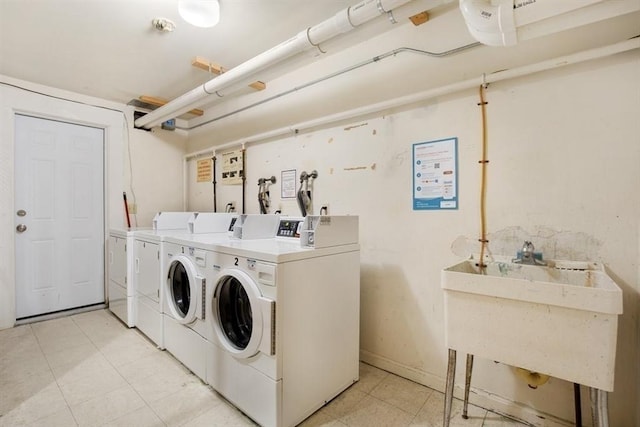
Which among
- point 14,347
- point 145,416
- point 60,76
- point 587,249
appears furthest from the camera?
point 60,76

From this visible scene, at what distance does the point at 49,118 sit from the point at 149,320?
246 centimetres

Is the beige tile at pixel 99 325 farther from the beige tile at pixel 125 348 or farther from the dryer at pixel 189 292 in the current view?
the dryer at pixel 189 292

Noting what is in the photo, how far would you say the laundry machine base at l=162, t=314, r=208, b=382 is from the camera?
197 cm

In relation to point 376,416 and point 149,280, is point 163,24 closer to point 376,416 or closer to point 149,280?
point 149,280

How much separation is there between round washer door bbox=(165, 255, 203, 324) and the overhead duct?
209 cm

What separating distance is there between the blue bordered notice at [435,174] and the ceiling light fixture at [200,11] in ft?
4.97

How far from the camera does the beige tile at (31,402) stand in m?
1.63

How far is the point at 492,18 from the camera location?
48.0 inches

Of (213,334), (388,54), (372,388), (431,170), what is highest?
(388,54)

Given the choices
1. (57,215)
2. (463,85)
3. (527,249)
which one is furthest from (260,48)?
(57,215)

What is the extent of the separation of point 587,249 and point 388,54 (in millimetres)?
1691

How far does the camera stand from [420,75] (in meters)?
1.99

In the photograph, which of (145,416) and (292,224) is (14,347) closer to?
(145,416)

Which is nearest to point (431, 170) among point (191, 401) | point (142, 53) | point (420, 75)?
point (420, 75)
